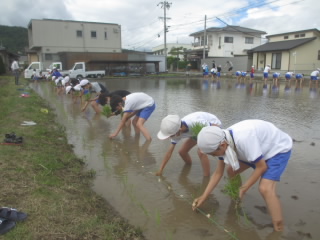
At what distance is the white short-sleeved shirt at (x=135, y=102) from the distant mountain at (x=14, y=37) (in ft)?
246

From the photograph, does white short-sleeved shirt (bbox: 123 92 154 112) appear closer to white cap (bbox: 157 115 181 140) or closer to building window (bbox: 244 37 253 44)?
white cap (bbox: 157 115 181 140)

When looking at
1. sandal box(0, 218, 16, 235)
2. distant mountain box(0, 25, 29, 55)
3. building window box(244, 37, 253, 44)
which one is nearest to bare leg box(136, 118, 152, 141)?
sandal box(0, 218, 16, 235)

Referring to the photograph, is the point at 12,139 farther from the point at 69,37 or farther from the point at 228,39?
the point at 228,39

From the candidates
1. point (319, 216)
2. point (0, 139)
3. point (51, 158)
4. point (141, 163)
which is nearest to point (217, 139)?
point (319, 216)

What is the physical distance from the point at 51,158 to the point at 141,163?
1464mm

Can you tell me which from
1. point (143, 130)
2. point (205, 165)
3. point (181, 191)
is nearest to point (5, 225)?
point (181, 191)

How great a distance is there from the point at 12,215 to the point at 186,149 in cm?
266

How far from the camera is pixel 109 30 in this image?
40.3 m

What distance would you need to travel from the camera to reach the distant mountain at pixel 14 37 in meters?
71.2

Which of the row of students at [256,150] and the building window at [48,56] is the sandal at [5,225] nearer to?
the row of students at [256,150]

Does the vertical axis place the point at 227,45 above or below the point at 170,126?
above

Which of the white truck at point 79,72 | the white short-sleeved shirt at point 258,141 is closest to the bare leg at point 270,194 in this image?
the white short-sleeved shirt at point 258,141

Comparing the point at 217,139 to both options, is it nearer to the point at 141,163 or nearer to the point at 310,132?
the point at 141,163

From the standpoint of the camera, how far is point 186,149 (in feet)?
14.7
